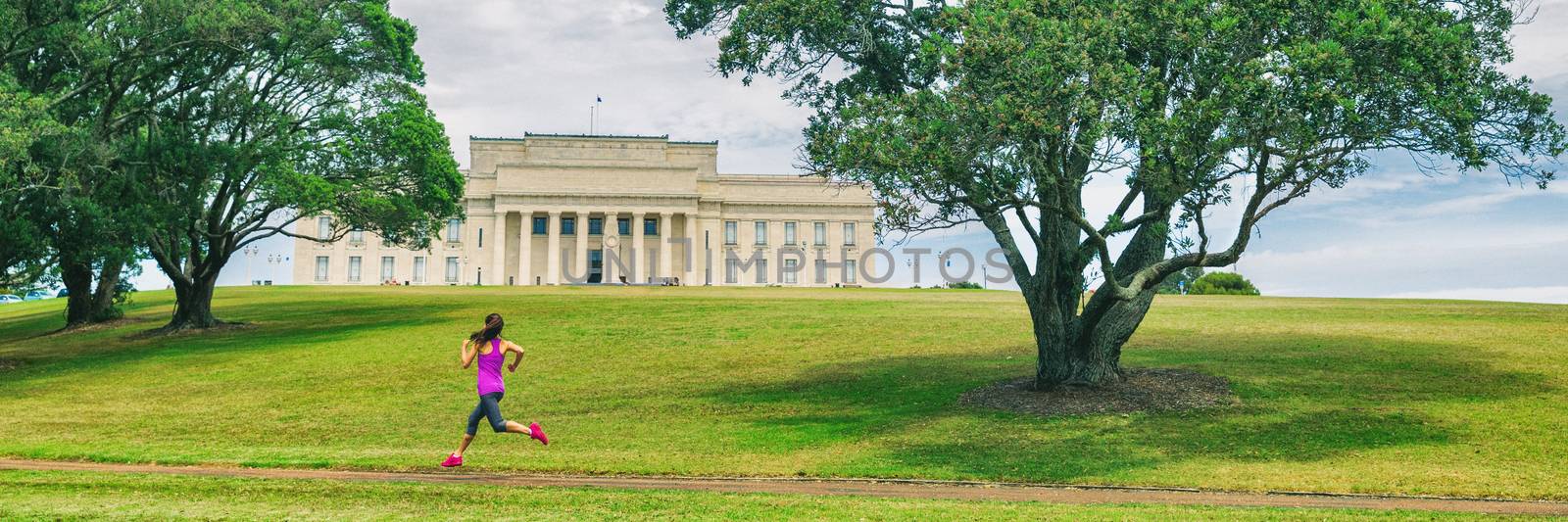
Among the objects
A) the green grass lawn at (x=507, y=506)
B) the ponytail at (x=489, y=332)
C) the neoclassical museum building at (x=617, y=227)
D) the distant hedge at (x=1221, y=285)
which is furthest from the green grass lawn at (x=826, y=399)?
the neoclassical museum building at (x=617, y=227)

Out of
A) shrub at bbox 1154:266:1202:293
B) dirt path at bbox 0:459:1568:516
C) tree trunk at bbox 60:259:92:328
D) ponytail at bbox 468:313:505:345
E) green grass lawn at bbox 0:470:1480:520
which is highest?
shrub at bbox 1154:266:1202:293

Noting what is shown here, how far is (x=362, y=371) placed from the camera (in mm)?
25812

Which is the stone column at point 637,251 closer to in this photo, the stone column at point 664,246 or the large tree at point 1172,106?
the stone column at point 664,246

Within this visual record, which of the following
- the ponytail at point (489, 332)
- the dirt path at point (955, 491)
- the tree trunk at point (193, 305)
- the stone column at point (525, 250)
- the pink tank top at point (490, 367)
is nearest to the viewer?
A: the dirt path at point (955, 491)

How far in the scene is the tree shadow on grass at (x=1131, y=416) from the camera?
15.1 metres

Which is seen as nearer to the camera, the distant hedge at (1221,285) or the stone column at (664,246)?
the distant hedge at (1221,285)

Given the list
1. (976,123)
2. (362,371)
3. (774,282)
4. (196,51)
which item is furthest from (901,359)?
(774,282)

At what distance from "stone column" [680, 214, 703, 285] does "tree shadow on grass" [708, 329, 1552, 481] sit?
67433 millimetres

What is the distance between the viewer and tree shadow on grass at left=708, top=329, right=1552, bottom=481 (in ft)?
49.5

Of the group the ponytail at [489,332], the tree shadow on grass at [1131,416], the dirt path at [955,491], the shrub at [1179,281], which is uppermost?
the shrub at [1179,281]

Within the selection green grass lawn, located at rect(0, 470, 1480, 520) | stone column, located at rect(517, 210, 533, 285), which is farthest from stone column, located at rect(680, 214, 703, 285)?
green grass lawn, located at rect(0, 470, 1480, 520)

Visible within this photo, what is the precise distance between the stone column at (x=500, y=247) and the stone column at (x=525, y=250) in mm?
1330

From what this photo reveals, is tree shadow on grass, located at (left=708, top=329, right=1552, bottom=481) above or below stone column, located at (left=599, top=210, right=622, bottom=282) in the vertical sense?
below

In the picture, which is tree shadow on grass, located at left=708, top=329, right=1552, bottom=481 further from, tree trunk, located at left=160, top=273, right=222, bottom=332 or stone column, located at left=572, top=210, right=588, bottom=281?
stone column, located at left=572, top=210, right=588, bottom=281
